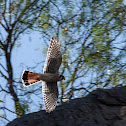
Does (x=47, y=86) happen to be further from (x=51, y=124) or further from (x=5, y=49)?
(x=5, y=49)

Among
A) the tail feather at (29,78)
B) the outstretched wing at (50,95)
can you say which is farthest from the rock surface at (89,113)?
the tail feather at (29,78)

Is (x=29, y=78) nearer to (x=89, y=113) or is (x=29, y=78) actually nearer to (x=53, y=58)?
(x=53, y=58)

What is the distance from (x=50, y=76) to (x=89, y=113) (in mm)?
949

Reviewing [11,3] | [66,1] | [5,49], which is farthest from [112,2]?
[5,49]

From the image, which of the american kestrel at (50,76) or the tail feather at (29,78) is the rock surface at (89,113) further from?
the tail feather at (29,78)

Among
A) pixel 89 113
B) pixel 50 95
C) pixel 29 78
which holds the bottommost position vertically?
pixel 89 113

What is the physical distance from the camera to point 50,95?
5.03 meters

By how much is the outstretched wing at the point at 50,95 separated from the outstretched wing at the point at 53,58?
26 cm

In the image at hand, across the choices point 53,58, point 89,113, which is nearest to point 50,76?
point 53,58

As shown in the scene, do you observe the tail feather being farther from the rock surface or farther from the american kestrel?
the rock surface

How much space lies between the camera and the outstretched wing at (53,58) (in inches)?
198

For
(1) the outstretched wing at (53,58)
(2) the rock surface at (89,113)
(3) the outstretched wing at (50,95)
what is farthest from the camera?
(1) the outstretched wing at (53,58)

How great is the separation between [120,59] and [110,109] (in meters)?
1.91

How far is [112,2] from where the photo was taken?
6699mm
